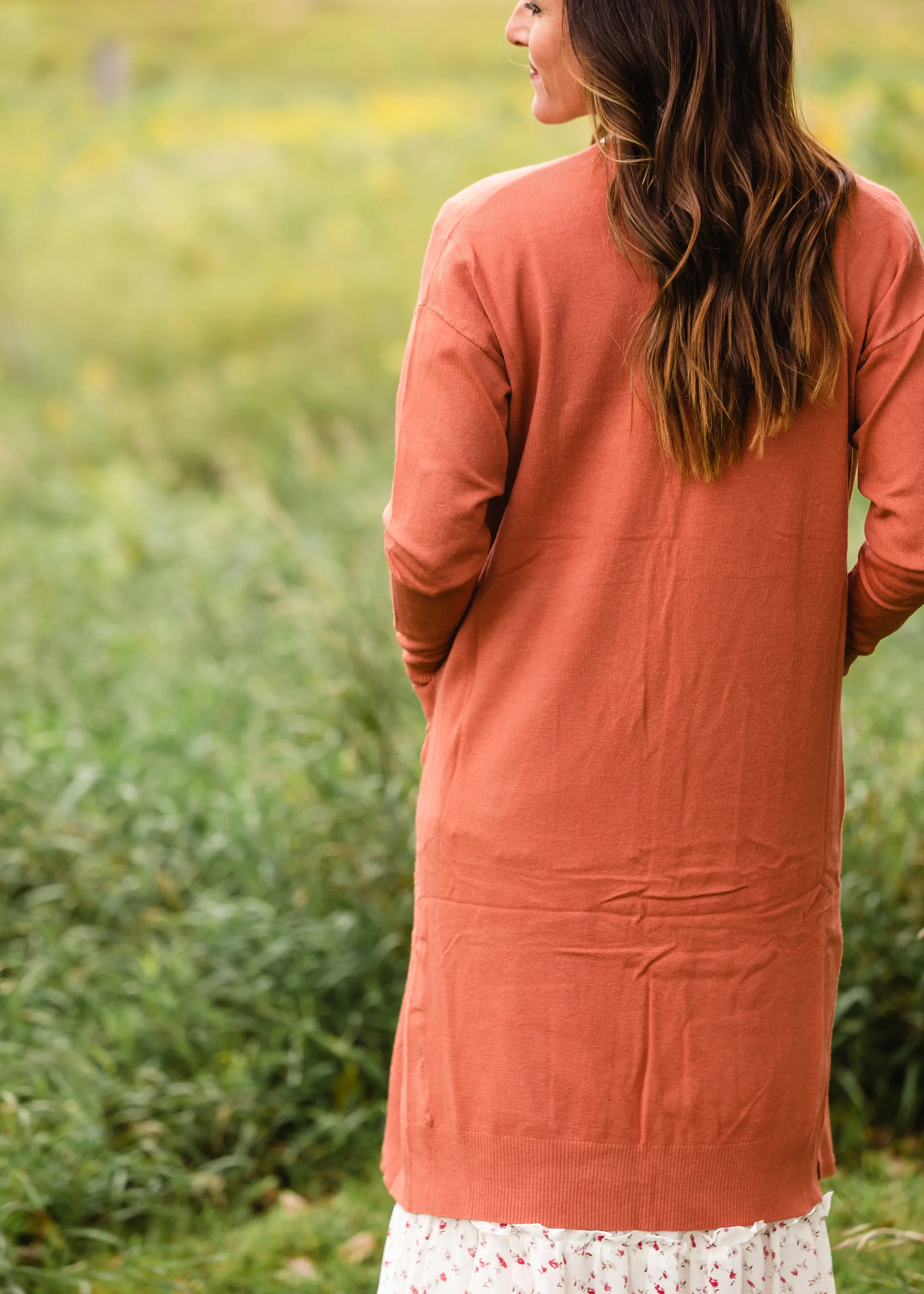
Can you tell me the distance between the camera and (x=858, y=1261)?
2164 mm

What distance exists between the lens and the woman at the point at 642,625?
1301mm

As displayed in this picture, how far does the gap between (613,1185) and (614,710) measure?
0.52m

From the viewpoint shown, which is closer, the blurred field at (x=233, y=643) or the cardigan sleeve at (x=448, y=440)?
the cardigan sleeve at (x=448, y=440)

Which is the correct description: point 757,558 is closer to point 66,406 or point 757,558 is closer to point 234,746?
point 234,746

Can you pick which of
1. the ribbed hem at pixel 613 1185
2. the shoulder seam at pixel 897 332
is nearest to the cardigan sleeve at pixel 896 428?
the shoulder seam at pixel 897 332

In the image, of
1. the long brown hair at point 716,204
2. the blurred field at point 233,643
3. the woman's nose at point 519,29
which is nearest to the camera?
the long brown hair at point 716,204

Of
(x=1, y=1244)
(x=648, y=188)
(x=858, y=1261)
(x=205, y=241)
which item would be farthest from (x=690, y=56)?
(x=205, y=241)

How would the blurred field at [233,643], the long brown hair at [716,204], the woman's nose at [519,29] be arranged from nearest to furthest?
1. the long brown hair at [716,204]
2. the woman's nose at [519,29]
3. the blurred field at [233,643]

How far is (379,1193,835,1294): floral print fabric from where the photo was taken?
4.64 feet

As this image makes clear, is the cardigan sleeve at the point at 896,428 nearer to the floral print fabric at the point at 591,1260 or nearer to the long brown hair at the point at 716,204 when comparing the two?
the long brown hair at the point at 716,204

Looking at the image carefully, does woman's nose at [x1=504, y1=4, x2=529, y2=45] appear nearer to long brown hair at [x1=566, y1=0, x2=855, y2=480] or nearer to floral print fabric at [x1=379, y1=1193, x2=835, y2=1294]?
long brown hair at [x1=566, y1=0, x2=855, y2=480]

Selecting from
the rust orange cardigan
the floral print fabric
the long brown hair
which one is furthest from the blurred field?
the floral print fabric

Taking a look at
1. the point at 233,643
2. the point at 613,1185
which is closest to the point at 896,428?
the point at 613,1185

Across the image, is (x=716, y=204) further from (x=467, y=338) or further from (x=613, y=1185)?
(x=613, y=1185)
